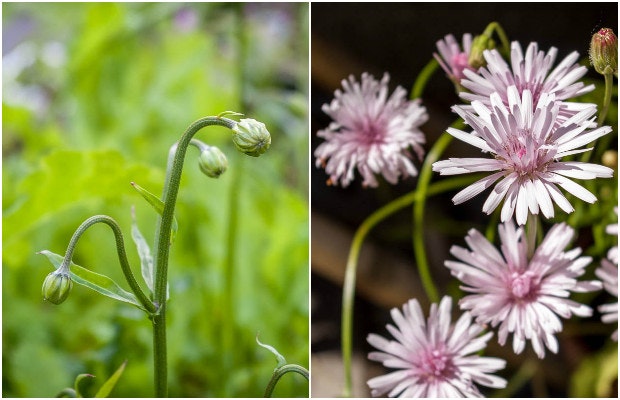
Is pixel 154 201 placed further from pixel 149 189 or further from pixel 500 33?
pixel 500 33

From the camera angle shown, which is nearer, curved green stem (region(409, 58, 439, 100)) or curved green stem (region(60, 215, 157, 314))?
curved green stem (region(60, 215, 157, 314))

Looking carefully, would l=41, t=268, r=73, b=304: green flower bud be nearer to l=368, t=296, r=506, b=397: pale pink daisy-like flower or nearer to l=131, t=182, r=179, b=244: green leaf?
l=131, t=182, r=179, b=244: green leaf

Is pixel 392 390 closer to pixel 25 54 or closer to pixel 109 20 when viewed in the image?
pixel 109 20

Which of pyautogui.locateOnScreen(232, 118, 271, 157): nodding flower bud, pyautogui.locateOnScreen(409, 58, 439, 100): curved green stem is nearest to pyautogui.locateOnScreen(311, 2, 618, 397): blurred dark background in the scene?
pyautogui.locateOnScreen(409, 58, 439, 100): curved green stem

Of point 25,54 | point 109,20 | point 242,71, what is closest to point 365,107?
point 242,71

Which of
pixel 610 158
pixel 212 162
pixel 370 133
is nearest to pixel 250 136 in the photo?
pixel 212 162

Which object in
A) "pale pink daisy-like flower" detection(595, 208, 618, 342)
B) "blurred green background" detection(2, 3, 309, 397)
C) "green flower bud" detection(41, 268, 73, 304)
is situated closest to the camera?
"green flower bud" detection(41, 268, 73, 304)

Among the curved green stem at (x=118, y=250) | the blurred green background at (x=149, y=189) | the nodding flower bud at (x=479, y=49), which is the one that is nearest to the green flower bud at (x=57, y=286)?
the curved green stem at (x=118, y=250)

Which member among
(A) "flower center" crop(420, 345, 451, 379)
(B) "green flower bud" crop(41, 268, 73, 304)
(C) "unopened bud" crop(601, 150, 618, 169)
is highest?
(C) "unopened bud" crop(601, 150, 618, 169)
